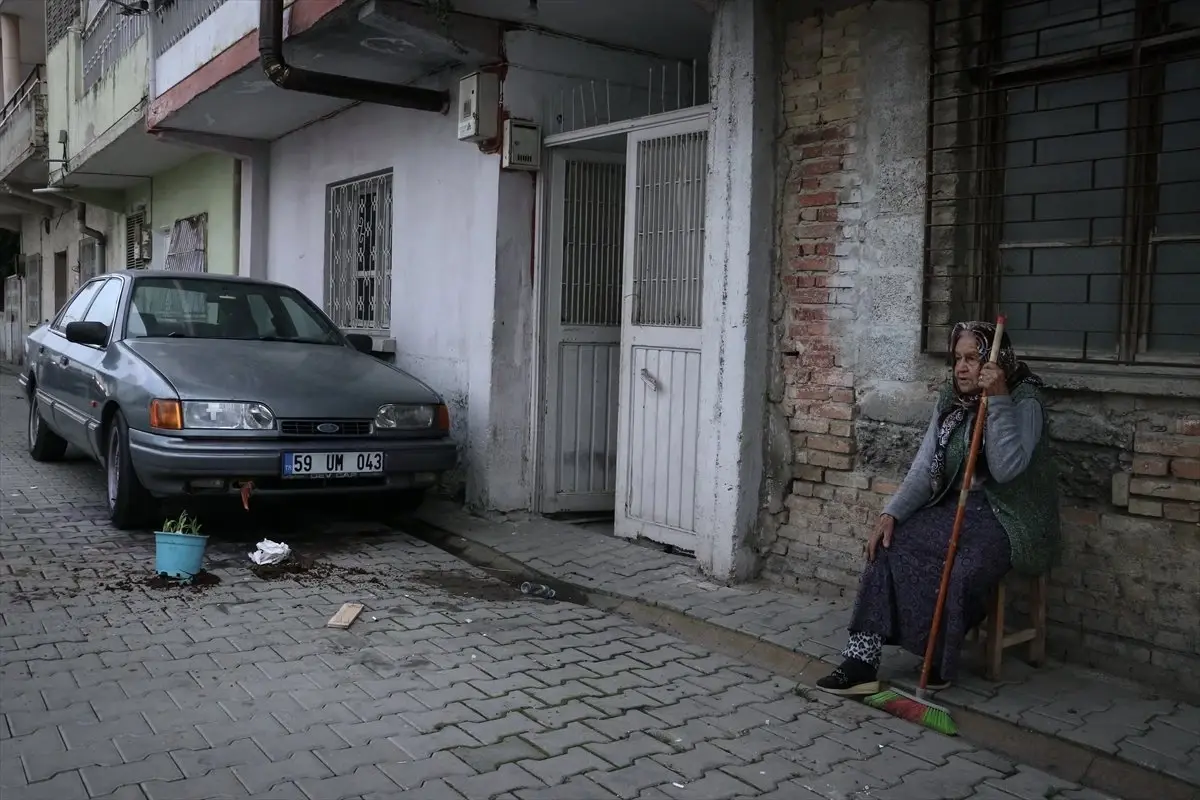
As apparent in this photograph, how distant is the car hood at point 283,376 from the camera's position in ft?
19.7

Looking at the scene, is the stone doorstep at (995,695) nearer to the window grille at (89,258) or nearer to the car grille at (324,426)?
the car grille at (324,426)

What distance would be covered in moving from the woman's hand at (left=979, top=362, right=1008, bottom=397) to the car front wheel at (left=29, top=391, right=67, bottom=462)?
25.6 ft

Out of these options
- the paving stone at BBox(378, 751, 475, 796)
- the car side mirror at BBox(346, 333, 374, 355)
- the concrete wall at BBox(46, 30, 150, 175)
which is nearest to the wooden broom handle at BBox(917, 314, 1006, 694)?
the paving stone at BBox(378, 751, 475, 796)

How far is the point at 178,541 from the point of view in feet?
17.4

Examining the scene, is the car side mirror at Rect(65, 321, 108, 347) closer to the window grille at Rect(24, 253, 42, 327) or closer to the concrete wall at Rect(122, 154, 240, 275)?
the concrete wall at Rect(122, 154, 240, 275)

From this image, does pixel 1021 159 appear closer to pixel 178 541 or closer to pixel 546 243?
pixel 546 243

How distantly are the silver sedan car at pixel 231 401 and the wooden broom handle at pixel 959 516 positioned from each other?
3.45 metres

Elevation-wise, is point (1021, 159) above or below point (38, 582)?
above

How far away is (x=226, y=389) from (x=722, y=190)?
299cm

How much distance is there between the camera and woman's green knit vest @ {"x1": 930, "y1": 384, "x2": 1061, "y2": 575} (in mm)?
3896

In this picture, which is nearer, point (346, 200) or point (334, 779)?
point (334, 779)

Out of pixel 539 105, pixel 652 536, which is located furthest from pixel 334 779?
pixel 539 105

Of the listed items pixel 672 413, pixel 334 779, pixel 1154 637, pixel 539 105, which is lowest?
pixel 334 779

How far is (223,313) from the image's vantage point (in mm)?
7207
